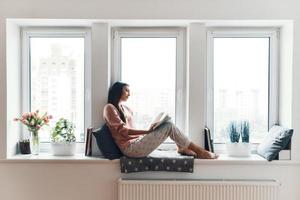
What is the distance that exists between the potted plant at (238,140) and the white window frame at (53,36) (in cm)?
132

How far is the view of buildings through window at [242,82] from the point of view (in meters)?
3.29

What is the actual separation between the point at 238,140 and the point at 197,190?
1.99 feet

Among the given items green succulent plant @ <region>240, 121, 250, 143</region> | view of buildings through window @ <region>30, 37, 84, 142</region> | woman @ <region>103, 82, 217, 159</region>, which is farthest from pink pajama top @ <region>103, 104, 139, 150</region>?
green succulent plant @ <region>240, 121, 250, 143</region>

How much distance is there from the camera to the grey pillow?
2.92 meters

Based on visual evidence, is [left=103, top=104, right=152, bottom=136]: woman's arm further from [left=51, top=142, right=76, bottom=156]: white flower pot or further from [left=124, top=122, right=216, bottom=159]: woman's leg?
[left=51, top=142, right=76, bottom=156]: white flower pot

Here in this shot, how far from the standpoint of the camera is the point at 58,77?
331cm

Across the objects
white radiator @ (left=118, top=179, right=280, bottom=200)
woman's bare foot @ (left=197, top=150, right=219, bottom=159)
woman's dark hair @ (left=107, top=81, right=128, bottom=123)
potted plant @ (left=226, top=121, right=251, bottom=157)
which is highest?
woman's dark hair @ (left=107, top=81, right=128, bottom=123)

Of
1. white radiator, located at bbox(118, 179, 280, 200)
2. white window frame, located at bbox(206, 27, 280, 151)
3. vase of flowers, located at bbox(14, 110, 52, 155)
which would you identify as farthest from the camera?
white window frame, located at bbox(206, 27, 280, 151)

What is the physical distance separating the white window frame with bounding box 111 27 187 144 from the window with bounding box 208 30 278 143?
0.83ft

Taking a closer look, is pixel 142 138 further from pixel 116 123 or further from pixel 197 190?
pixel 197 190

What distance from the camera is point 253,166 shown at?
297 cm

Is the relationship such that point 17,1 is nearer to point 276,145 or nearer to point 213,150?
point 213,150

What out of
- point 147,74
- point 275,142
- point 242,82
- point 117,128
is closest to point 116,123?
point 117,128

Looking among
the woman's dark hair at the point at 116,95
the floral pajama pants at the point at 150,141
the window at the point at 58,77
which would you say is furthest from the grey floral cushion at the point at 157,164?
the window at the point at 58,77
